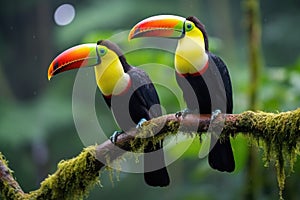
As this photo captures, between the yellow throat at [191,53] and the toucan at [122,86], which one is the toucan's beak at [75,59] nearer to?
the toucan at [122,86]

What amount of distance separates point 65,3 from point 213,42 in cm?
355

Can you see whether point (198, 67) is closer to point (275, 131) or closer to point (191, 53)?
point (191, 53)

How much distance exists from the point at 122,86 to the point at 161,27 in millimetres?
336

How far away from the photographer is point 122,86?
114 inches

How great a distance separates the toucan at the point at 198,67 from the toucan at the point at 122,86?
149mm

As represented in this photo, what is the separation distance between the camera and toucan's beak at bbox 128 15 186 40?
2.79 meters

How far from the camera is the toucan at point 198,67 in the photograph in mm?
2713

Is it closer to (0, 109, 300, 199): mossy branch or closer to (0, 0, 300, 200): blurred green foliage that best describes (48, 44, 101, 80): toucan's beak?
(0, 109, 300, 199): mossy branch

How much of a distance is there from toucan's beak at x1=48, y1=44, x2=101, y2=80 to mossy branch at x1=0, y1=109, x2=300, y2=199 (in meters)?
0.39

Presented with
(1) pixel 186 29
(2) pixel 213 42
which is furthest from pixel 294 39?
(1) pixel 186 29

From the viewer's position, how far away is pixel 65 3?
7.31m

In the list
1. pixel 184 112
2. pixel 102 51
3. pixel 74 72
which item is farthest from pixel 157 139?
pixel 74 72

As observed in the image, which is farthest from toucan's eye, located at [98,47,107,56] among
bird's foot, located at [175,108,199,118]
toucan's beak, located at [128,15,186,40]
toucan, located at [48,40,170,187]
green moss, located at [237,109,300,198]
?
green moss, located at [237,109,300,198]

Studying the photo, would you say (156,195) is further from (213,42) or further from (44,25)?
(213,42)
